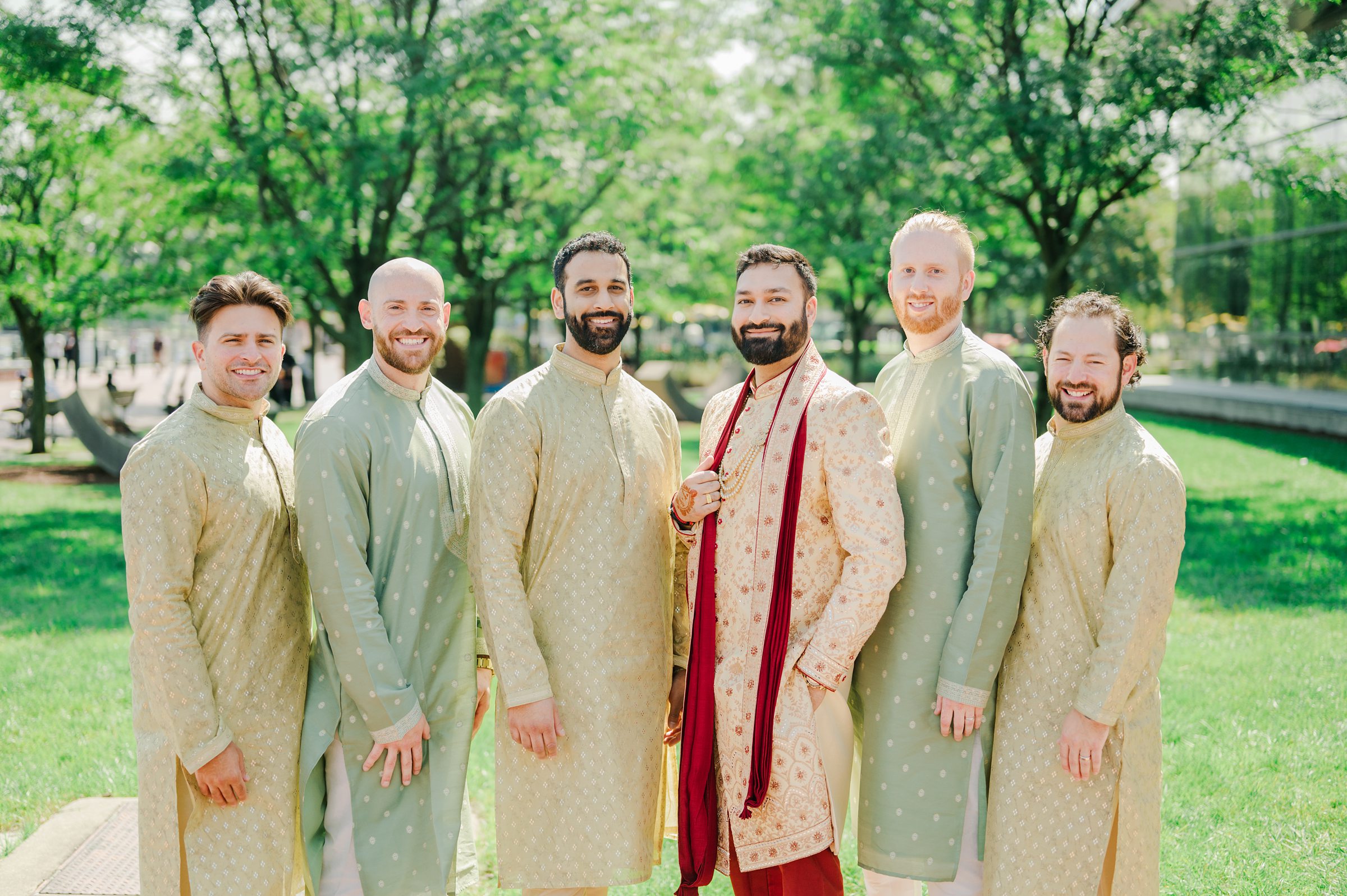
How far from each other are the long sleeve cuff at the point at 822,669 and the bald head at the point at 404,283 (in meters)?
1.73

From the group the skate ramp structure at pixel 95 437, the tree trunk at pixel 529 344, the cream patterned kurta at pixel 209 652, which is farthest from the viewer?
the tree trunk at pixel 529 344

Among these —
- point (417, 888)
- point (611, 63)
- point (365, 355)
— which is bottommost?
point (417, 888)

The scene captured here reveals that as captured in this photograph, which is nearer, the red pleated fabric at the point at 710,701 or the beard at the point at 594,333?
the red pleated fabric at the point at 710,701

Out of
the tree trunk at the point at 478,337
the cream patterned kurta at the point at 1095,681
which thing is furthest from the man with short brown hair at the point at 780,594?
the tree trunk at the point at 478,337

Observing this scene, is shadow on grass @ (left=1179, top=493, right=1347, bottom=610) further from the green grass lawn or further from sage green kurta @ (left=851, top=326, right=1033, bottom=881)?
sage green kurta @ (left=851, top=326, right=1033, bottom=881)

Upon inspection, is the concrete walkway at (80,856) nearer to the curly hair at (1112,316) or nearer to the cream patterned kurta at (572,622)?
the cream patterned kurta at (572,622)

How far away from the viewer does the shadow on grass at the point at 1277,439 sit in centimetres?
1323

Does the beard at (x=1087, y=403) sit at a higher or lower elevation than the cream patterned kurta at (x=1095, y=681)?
higher

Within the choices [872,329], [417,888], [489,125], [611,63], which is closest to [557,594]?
[417,888]

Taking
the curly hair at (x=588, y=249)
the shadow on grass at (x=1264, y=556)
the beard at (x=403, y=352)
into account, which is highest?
the curly hair at (x=588, y=249)

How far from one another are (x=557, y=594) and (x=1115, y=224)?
117 feet

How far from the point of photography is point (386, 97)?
12180 mm

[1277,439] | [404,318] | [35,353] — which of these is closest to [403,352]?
[404,318]

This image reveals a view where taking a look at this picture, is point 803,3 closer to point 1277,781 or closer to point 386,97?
point 386,97
